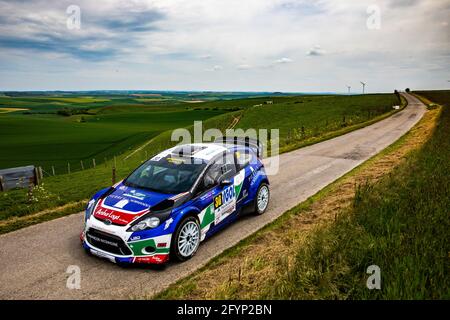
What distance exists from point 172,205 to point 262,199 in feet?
11.2

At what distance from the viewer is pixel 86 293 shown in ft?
17.0

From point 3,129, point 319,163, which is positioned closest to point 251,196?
point 319,163

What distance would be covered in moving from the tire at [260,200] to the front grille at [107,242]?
3.87 metres

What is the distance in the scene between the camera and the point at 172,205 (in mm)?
6195

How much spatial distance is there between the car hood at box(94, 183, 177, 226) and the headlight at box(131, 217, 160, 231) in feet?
0.46

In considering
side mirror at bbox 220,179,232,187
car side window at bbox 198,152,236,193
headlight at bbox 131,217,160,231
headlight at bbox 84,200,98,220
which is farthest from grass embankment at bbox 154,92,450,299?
headlight at bbox 84,200,98,220

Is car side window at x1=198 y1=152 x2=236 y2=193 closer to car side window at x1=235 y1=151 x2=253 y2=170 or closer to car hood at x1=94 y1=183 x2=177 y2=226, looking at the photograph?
car side window at x1=235 y1=151 x2=253 y2=170

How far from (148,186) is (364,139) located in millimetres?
18868

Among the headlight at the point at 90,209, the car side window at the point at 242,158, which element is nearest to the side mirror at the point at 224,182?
the car side window at the point at 242,158

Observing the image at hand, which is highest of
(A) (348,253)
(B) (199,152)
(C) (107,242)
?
(B) (199,152)

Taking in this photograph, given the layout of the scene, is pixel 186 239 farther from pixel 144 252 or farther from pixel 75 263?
pixel 75 263

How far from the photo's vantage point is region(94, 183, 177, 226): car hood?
236 inches

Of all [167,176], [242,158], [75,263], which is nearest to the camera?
[75,263]

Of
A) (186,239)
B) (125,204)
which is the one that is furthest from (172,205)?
(125,204)
